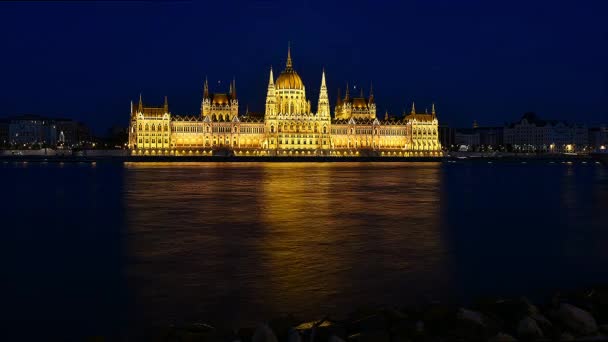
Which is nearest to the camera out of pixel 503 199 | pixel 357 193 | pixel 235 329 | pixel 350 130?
pixel 235 329

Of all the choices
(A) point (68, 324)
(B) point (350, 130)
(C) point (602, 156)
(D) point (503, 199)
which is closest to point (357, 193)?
(D) point (503, 199)

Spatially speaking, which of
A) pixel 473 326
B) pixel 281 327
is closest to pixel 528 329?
pixel 473 326

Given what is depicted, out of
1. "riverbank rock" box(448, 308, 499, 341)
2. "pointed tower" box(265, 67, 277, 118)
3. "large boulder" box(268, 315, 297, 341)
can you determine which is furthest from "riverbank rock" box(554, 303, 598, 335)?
"pointed tower" box(265, 67, 277, 118)

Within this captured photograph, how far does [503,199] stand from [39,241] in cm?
2480

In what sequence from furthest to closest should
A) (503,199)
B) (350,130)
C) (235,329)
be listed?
(350,130) < (503,199) < (235,329)

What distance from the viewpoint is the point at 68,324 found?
9766 mm

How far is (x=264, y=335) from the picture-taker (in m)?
7.75

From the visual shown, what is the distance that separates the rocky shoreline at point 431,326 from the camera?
7.89m

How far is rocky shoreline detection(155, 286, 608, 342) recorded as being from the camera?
25.9ft

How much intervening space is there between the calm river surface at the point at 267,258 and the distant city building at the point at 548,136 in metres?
157

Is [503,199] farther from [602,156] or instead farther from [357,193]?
[602,156]

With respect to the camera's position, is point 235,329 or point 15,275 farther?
point 15,275


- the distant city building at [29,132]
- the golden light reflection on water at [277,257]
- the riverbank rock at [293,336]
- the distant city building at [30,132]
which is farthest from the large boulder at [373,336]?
the distant city building at [29,132]

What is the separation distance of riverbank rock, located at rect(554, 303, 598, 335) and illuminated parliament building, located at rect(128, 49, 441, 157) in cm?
12157
